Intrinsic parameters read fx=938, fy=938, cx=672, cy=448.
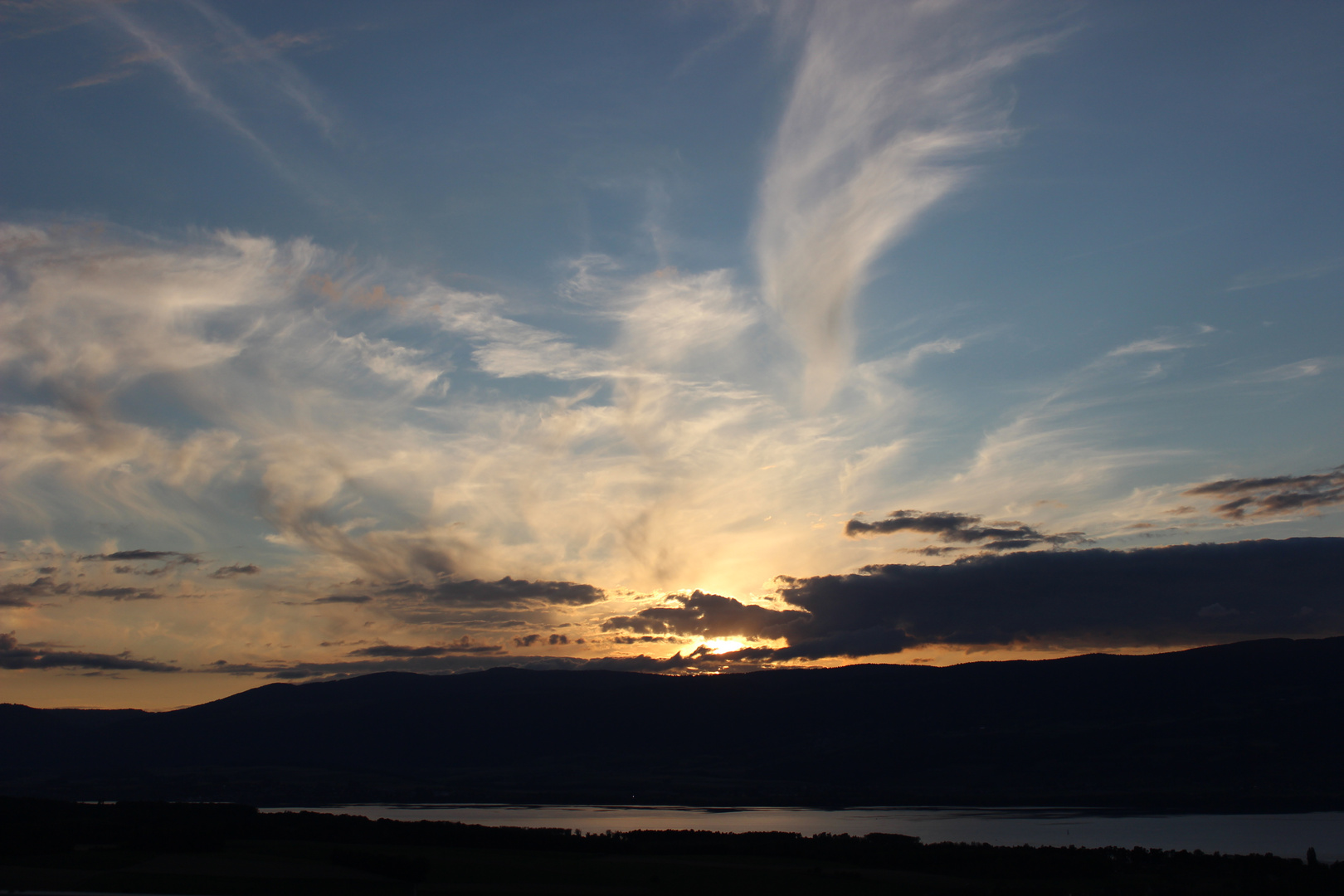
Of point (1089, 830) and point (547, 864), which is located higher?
point (547, 864)

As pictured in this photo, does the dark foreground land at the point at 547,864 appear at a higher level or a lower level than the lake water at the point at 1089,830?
higher

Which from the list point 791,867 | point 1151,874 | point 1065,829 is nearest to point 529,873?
point 791,867

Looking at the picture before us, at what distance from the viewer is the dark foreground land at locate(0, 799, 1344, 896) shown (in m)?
88.6

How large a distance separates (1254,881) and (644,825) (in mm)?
115432

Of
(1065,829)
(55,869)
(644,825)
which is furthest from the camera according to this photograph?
(644,825)

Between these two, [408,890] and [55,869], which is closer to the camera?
[408,890]

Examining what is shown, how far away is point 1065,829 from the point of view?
569 feet

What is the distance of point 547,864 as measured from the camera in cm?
10681

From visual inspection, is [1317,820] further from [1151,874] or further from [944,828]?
[1151,874]

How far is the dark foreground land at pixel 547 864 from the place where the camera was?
88.6m

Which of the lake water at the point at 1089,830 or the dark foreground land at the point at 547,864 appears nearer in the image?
the dark foreground land at the point at 547,864

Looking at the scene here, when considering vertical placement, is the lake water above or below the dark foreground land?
below

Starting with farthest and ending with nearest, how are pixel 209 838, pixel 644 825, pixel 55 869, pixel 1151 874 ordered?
pixel 644 825 → pixel 209 838 → pixel 1151 874 → pixel 55 869

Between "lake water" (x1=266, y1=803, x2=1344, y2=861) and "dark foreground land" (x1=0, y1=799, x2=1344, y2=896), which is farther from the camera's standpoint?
"lake water" (x1=266, y1=803, x2=1344, y2=861)
